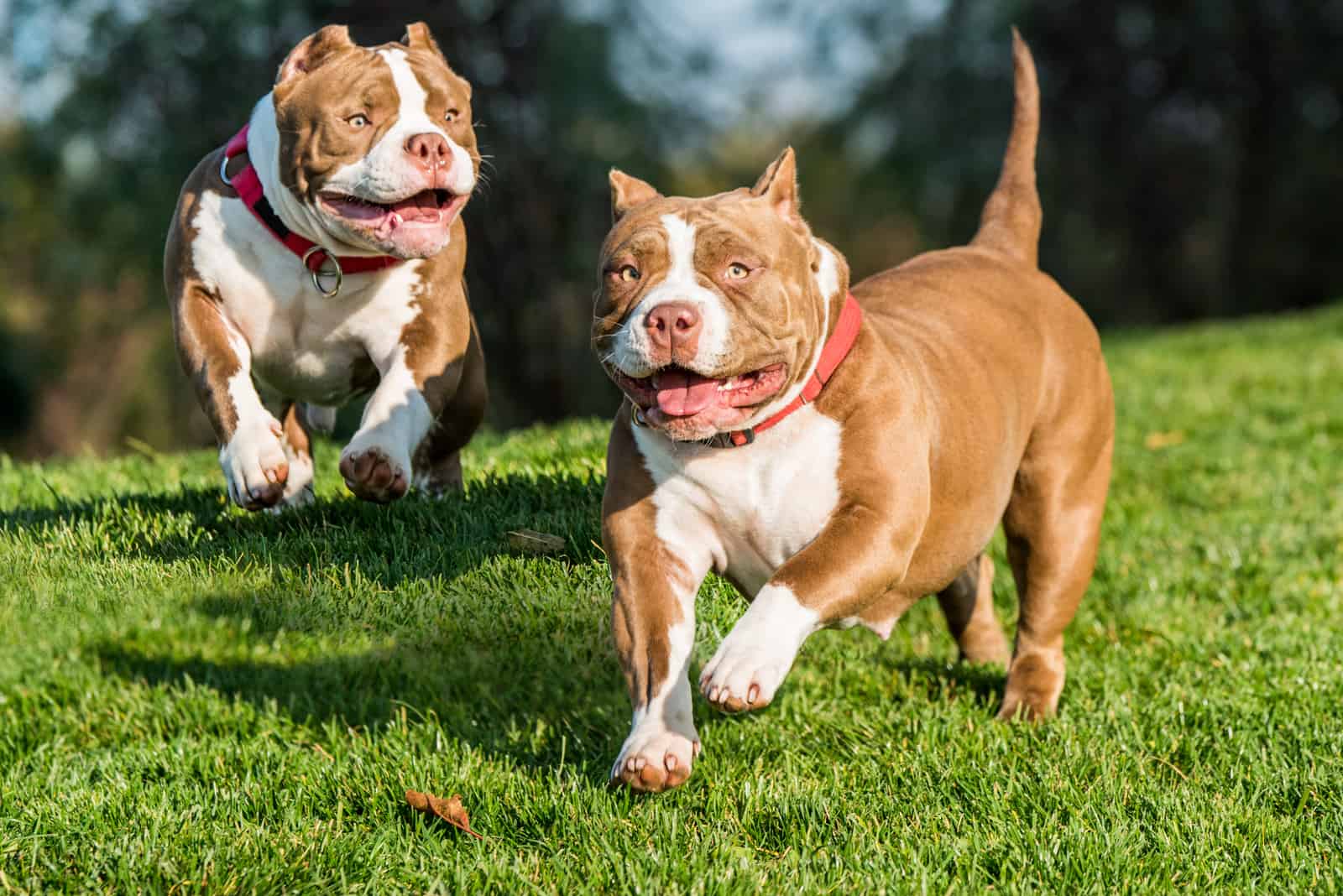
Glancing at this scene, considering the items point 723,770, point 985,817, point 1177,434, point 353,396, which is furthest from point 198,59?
point 1177,434

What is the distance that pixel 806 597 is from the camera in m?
3.08

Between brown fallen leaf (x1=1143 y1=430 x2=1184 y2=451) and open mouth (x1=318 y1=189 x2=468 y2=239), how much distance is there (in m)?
5.48

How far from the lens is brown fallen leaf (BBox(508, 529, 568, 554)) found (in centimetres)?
348

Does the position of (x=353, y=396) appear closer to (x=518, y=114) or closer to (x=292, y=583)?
(x=292, y=583)

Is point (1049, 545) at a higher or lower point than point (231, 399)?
lower

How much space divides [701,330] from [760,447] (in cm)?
42

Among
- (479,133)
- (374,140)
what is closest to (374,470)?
(374,140)

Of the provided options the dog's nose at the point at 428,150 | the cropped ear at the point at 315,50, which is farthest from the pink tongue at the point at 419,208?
the cropped ear at the point at 315,50

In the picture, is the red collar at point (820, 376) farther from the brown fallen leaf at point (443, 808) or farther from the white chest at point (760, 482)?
the brown fallen leaf at point (443, 808)

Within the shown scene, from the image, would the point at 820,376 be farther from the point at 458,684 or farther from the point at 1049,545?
the point at 1049,545

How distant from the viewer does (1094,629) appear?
17.1 ft

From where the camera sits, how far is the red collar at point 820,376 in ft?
10.8

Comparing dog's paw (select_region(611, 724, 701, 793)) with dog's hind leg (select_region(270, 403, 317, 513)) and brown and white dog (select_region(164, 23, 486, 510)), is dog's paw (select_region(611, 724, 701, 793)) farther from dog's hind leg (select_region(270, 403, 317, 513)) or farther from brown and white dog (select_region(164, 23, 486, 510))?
dog's hind leg (select_region(270, 403, 317, 513))

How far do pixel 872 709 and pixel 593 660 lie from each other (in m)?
0.95
